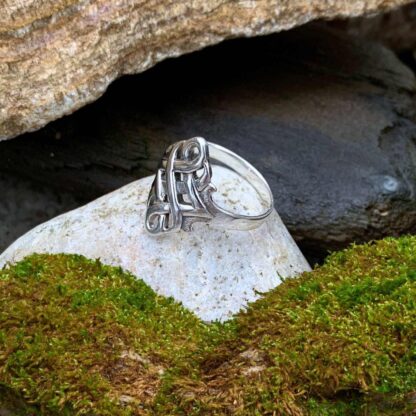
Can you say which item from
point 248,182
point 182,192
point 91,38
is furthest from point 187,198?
point 91,38

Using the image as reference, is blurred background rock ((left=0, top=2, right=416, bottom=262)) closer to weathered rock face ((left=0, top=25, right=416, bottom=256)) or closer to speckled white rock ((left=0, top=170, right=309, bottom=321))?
weathered rock face ((left=0, top=25, right=416, bottom=256))

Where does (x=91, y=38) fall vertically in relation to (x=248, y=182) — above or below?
above

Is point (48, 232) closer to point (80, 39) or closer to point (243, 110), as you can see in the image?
point (80, 39)

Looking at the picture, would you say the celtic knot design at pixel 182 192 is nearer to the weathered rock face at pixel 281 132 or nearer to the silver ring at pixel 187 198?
the silver ring at pixel 187 198

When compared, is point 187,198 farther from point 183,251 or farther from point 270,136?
point 270,136

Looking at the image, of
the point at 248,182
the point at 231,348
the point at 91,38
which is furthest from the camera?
the point at 248,182

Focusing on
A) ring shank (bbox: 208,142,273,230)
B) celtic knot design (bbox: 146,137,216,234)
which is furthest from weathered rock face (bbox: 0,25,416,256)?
celtic knot design (bbox: 146,137,216,234)
